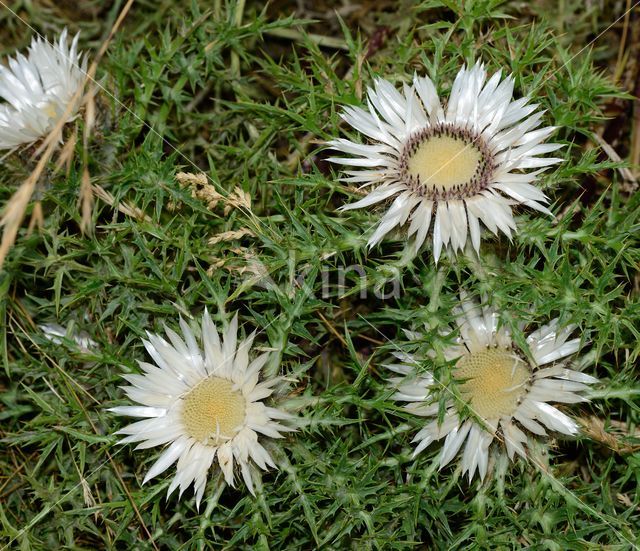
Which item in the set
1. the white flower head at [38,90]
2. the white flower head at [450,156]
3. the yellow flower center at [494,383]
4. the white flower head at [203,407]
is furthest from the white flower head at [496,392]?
the white flower head at [38,90]

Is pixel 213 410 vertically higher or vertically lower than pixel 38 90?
lower

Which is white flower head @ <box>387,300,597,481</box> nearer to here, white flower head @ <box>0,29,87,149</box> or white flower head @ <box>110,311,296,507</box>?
white flower head @ <box>110,311,296,507</box>

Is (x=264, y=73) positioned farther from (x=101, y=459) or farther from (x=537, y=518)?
(x=537, y=518)

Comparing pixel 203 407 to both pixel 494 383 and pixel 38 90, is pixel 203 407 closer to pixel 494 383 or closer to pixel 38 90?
pixel 494 383

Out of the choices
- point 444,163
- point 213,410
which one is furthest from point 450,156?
point 213,410

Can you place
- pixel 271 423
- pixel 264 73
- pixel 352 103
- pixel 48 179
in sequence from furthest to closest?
pixel 264 73
pixel 48 179
pixel 352 103
pixel 271 423

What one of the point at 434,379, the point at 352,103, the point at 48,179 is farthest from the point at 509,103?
the point at 48,179

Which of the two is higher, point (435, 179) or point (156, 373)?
point (435, 179)

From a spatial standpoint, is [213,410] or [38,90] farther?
[38,90]

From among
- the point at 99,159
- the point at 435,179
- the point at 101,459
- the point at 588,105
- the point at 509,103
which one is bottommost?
A: the point at 101,459
